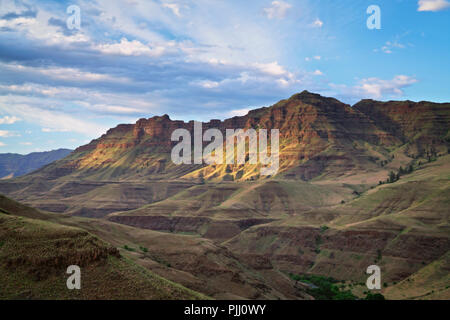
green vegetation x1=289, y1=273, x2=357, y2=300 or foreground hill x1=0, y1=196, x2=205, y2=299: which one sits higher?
foreground hill x1=0, y1=196, x2=205, y2=299

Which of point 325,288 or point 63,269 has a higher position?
point 63,269

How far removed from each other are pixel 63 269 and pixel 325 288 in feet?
229

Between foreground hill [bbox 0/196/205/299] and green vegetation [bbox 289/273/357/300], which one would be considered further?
green vegetation [bbox 289/273/357/300]

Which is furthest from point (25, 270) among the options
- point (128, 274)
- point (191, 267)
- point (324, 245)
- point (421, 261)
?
point (324, 245)

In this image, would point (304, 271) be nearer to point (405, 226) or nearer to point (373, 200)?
point (405, 226)

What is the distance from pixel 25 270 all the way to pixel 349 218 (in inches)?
4666

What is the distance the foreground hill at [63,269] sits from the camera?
157 ft

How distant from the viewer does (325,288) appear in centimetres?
10650

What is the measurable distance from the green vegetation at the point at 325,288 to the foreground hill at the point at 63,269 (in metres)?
52.7

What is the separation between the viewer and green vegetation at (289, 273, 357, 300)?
97312 millimetres

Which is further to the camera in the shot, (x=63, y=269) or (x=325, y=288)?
(x=325, y=288)

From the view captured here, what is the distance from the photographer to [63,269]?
166 feet

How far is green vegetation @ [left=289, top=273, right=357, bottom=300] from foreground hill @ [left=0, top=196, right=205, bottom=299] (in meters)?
52.7

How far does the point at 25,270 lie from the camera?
50250 mm
